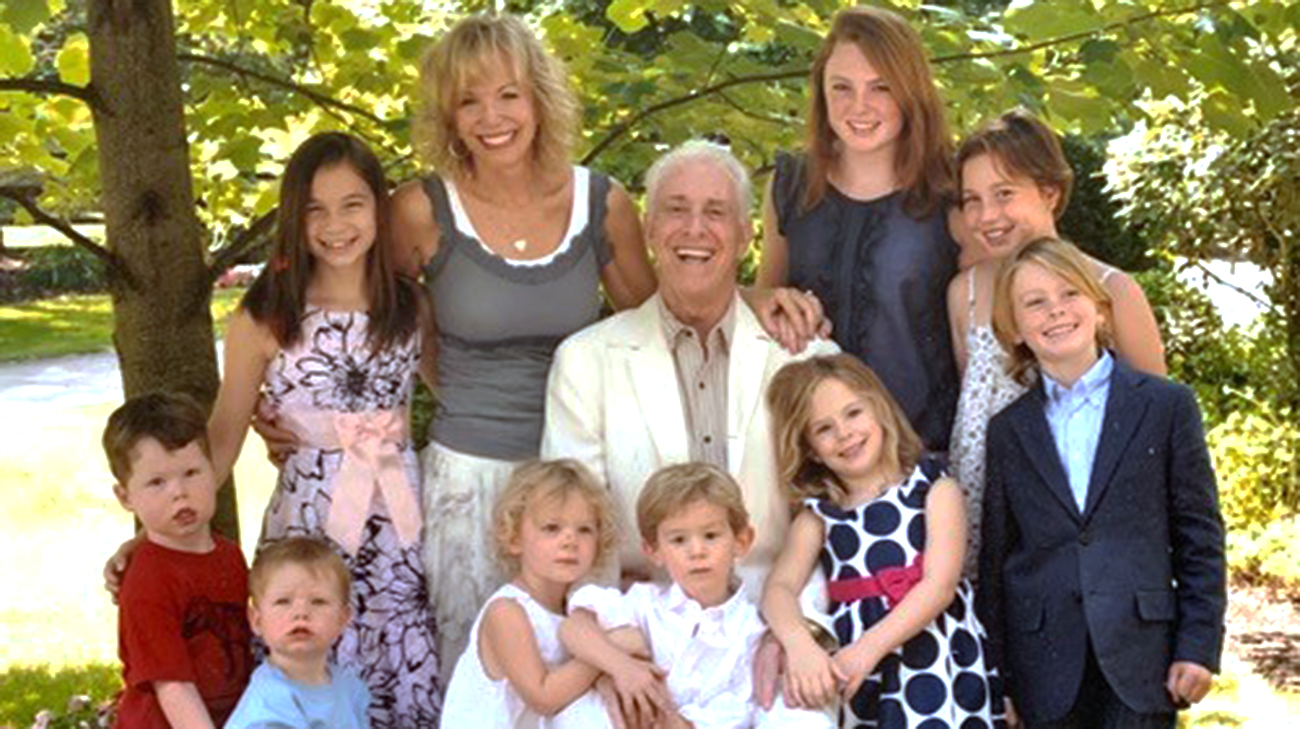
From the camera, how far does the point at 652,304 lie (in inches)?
144

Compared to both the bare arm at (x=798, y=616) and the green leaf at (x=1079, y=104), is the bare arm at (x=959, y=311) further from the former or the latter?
the green leaf at (x=1079, y=104)

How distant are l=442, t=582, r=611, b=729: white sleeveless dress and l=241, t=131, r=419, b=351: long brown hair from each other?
22.4 inches

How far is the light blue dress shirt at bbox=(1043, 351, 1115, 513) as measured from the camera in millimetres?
3383

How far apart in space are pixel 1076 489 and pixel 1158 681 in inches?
14.2

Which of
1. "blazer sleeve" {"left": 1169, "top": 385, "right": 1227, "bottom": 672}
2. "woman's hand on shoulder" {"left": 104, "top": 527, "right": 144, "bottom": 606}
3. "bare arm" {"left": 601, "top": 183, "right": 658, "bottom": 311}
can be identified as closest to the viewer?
"blazer sleeve" {"left": 1169, "top": 385, "right": 1227, "bottom": 672}

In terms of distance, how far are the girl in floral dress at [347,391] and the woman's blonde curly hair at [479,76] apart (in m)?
0.14

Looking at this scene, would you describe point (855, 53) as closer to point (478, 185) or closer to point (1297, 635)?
point (478, 185)

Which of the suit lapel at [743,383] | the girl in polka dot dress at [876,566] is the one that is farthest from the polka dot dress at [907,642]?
the suit lapel at [743,383]

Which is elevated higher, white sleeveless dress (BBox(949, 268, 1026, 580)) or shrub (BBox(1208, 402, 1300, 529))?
white sleeveless dress (BBox(949, 268, 1026, 580))

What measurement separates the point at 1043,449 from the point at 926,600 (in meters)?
0.34

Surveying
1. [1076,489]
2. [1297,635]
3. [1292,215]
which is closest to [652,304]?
[1076,489]

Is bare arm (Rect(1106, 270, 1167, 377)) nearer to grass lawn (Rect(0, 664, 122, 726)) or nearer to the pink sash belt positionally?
the pink sash belt

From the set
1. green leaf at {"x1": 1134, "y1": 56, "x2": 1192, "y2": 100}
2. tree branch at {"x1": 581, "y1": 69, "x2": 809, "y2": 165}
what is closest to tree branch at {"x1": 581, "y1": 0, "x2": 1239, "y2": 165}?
tree branch at {"x1": 581, "y1": 69, "x2": 809, "y2": 165}

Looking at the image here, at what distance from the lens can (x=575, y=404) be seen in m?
3.58
